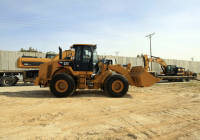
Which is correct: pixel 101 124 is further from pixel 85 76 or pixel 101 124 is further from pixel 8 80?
pixel 8 80

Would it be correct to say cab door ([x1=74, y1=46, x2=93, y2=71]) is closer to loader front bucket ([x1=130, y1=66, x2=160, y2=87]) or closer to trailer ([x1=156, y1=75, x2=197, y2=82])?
loader front bucket ([x1=130, y1=66, x2=160, y2=87])

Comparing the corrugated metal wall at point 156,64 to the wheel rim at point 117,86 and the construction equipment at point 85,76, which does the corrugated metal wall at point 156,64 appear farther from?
the wheel rim at point 117,86

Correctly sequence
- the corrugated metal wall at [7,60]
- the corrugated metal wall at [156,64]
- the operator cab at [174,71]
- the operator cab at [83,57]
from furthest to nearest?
the corrugated metal wall at [156,64] < the operator cab at [174,71] < the corrugated metal wall at [7,60] < the operator cab at [83,57]

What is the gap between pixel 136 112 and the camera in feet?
14.8

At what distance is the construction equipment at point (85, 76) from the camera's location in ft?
22.5

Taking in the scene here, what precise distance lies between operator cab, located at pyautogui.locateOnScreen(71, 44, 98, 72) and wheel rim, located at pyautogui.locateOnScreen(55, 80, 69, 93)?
89 centimetres

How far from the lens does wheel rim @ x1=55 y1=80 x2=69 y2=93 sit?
6.84 metres

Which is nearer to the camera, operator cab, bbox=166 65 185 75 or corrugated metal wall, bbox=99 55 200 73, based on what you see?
operator cab, bbox=166 65 185 75

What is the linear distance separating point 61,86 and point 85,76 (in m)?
1.25

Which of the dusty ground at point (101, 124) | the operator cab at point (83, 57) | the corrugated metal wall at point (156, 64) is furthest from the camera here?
the corrugated metal wall at point (156, 64)

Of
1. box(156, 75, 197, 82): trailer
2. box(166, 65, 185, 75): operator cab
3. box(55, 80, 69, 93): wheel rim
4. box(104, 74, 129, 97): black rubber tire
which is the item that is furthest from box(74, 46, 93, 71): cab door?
box(166, 65, 185, 75): operator cab

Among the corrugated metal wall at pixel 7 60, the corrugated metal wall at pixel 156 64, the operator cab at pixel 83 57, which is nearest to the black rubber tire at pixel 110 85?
the operator cab at pixel 83 57

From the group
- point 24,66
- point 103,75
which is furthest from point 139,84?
point 24,66

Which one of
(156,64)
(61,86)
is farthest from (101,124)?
(156,64)
